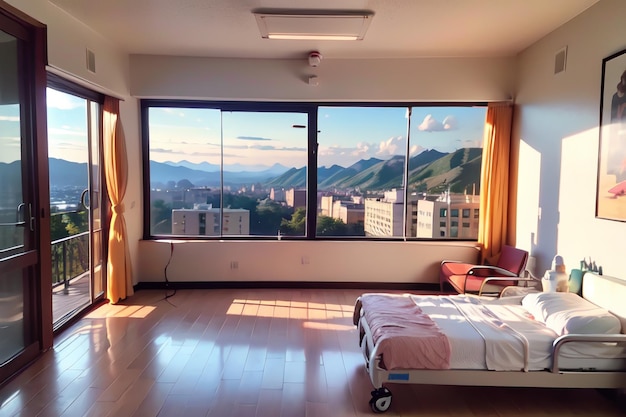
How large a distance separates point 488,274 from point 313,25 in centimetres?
332

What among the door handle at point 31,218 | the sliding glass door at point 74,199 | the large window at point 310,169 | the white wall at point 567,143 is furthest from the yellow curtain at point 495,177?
the door handle at point 31,218

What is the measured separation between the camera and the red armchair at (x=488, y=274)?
401 centimetres

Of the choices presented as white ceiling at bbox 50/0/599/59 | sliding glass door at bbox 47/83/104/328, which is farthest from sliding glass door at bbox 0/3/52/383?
white ceiling at bbox 50/0/599/59

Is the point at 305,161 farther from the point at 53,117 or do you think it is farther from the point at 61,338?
the point at 61,338

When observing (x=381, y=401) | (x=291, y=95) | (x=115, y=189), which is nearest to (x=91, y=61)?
(x=115, y=189)

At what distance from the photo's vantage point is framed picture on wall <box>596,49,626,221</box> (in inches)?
115

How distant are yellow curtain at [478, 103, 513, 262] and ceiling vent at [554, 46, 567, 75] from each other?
908 millimetres

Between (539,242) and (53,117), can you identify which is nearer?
(53,117)

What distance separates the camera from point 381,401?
2.45m

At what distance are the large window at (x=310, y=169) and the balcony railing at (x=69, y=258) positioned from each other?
1053mm

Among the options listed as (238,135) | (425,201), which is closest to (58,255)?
(238,135)

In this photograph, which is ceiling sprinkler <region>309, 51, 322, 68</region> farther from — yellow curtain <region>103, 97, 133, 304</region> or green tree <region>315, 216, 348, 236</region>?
yellow curtain <region>103, 97, 133, 304</region>

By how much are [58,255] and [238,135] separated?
2448 mm

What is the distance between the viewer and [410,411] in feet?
8.19
